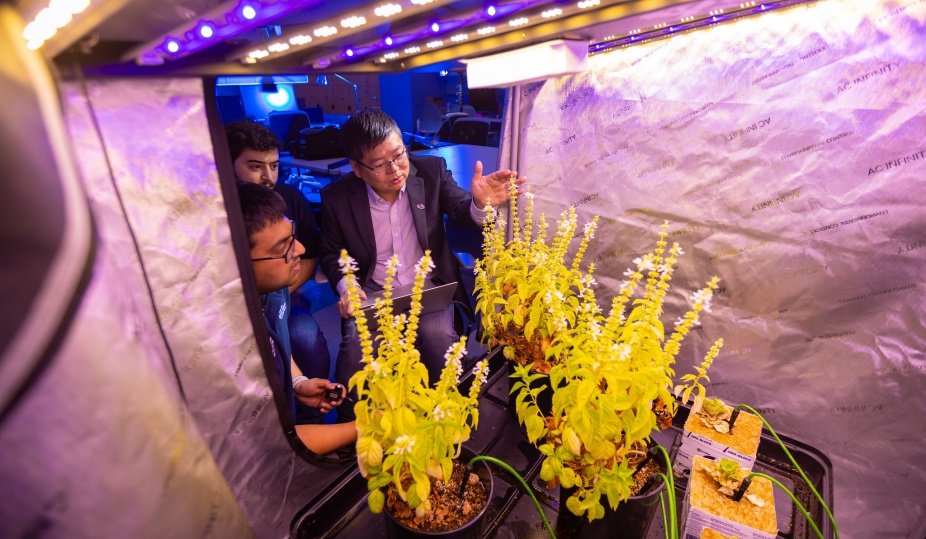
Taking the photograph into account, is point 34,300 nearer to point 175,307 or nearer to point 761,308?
point 175,307

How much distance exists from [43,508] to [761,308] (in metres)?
1.92

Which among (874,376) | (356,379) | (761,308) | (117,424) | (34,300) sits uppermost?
(34,300)

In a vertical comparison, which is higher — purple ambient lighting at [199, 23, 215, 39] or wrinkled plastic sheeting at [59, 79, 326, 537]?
purple ambient lighting at [199, 23, 215, 39]

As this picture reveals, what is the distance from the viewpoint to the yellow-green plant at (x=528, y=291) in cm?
126

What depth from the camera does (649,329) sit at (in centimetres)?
92

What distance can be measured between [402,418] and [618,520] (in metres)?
0.56

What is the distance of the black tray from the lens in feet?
3.35

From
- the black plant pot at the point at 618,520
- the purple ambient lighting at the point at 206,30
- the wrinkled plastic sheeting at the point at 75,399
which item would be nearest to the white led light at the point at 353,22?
the purple ambient lighting at the point at 206,30

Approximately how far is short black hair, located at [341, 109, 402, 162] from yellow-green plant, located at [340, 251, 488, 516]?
4.61 ft

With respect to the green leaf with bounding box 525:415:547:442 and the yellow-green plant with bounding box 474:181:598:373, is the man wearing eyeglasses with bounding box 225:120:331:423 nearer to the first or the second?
the yellow-green plant with bounding box 474:181:598:373

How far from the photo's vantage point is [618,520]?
37.6 inches

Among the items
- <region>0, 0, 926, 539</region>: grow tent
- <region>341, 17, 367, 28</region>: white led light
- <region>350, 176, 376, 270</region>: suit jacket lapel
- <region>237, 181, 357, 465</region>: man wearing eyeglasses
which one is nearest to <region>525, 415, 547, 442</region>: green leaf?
<region>0, 0, 926, 539</region>: grow tent

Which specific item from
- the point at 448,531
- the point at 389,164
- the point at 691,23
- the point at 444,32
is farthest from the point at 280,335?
the point at 691,23

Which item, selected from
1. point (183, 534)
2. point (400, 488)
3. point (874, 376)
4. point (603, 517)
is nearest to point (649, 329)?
point (603, 517)
